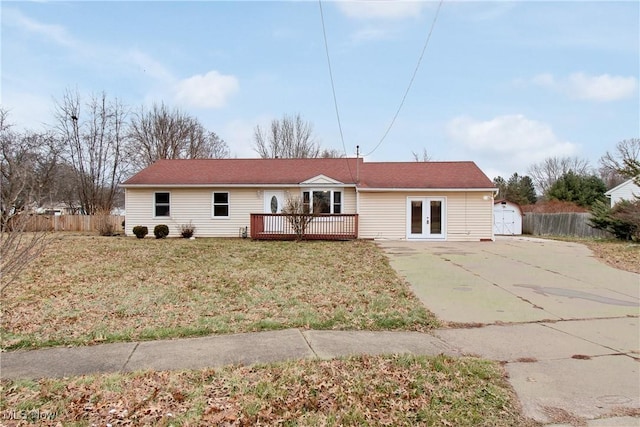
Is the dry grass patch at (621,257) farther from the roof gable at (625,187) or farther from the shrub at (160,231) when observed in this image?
the roof gable at (625,187)

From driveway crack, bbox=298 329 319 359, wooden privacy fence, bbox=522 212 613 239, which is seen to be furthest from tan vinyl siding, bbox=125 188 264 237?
wooden privacy fence, bbox=522 212 613 239

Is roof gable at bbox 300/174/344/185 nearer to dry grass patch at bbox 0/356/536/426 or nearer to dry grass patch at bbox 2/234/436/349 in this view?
dry grass patch at bbox 2/234/436/349

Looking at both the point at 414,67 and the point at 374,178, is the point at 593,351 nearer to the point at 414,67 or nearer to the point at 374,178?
the point at 414,67

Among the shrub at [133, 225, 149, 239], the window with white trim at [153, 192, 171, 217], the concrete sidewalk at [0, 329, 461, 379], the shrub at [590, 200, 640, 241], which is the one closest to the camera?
the concrete sidewalk at [0, 329, 461, 379]

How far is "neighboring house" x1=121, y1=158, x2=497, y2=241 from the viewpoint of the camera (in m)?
17.2

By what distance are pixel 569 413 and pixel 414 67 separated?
35.4 ft

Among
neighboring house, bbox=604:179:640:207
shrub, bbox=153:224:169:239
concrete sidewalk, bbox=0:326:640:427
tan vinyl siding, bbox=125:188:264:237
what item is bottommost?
concrete sidewalk, bbox=0:326:640:427

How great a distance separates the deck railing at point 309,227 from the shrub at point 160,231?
14.7ft

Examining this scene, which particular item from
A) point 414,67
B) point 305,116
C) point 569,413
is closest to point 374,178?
point 414,67

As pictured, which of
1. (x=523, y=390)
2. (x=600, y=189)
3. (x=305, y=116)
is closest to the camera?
(x=523, y=390)

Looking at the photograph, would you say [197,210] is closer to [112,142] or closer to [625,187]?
[112,142]

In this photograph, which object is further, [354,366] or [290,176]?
[290,176]

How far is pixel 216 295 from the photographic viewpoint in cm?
651

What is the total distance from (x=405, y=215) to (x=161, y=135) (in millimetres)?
26175
